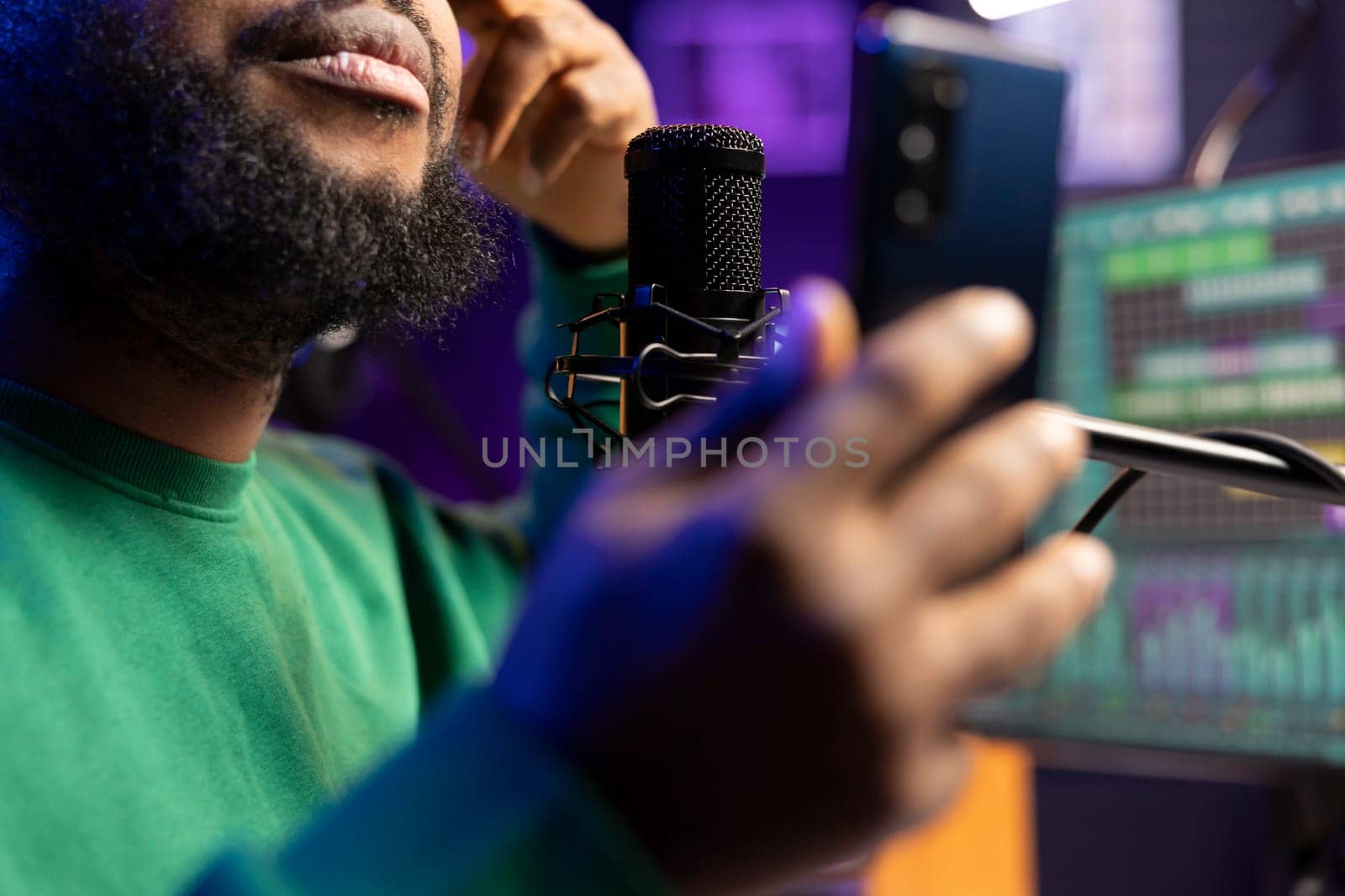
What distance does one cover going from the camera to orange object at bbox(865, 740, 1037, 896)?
1.28 meters

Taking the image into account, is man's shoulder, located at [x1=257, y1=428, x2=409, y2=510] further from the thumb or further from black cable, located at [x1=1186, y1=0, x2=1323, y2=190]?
black cable, located at [x1=1186, y1=0, x2=1323, y2=190]

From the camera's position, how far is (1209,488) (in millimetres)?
1013

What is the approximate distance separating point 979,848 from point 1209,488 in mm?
559

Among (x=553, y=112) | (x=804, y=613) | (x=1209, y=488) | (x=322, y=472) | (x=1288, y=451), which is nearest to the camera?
(x=804, y=613)

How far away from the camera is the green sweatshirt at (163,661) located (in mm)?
480

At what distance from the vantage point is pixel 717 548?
0.87 feet

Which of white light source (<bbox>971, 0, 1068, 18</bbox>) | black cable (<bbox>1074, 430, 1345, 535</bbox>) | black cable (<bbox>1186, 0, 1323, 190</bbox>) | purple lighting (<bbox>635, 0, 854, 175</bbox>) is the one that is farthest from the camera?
purple lighting (<bbox>635, 0, 854, 175</bbox>)

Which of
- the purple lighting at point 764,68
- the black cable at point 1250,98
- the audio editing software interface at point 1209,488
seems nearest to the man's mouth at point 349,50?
the audio editing software interface at point 1209,488

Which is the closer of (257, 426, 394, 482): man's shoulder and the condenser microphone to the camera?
the condenser microphone

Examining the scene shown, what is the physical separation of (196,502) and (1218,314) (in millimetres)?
888

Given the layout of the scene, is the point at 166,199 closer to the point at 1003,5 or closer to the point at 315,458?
the point at 315,458

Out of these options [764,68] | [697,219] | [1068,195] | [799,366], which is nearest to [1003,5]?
[697,219]

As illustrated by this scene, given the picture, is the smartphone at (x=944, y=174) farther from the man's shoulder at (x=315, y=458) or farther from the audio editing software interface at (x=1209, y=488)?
the audio editing software interface at (x=1209, y=488)

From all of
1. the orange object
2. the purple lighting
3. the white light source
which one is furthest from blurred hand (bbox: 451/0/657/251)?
the purple lighting
